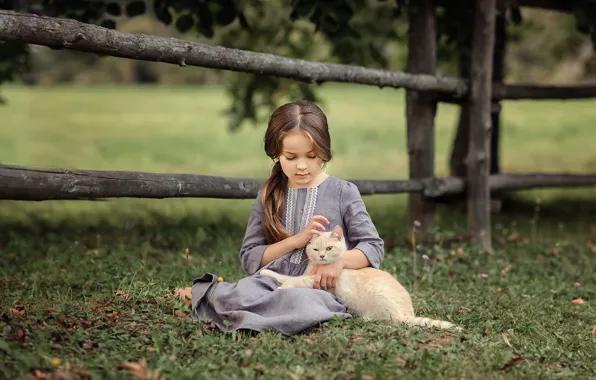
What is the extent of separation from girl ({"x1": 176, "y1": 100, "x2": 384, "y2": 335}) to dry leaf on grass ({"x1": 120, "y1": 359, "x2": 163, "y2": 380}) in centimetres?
66

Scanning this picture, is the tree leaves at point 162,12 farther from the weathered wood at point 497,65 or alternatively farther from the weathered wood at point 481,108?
the weathered wood at point 497,65

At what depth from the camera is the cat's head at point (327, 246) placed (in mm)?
3561

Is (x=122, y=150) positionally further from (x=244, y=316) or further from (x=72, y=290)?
(x=244, y=316)

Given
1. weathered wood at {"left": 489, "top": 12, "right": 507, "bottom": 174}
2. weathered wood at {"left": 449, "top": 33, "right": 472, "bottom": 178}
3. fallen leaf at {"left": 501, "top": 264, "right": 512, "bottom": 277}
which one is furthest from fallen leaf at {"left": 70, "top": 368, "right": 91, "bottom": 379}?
weathered wood at {"left": 489, "top": 12, "right": 507, "bottom": 174}

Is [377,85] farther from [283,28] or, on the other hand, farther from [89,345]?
[283,28]

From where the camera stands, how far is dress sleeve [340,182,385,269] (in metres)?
3.75

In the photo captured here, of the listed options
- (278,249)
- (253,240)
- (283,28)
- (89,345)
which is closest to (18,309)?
(89,345)

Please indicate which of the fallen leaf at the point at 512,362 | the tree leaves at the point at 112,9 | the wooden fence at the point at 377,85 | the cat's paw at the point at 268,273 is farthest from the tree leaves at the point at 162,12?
the fallen leaf at the point at 512,362

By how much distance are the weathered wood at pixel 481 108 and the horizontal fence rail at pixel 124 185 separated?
0.52m

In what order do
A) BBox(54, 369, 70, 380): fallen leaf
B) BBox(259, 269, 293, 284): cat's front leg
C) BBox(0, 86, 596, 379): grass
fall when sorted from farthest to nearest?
BBox(259, 269, 293, 284): cat's front leg < BBox(0, 86, 596, 379): grass < BBox(54, 369, 70, 380): fallen leaf

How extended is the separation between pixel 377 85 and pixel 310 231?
2.68 m

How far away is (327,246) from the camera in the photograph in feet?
11.7

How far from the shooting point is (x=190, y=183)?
4770mm

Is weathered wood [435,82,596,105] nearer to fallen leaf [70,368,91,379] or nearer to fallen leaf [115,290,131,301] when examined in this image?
fallen leaf [115,290,131,301]
